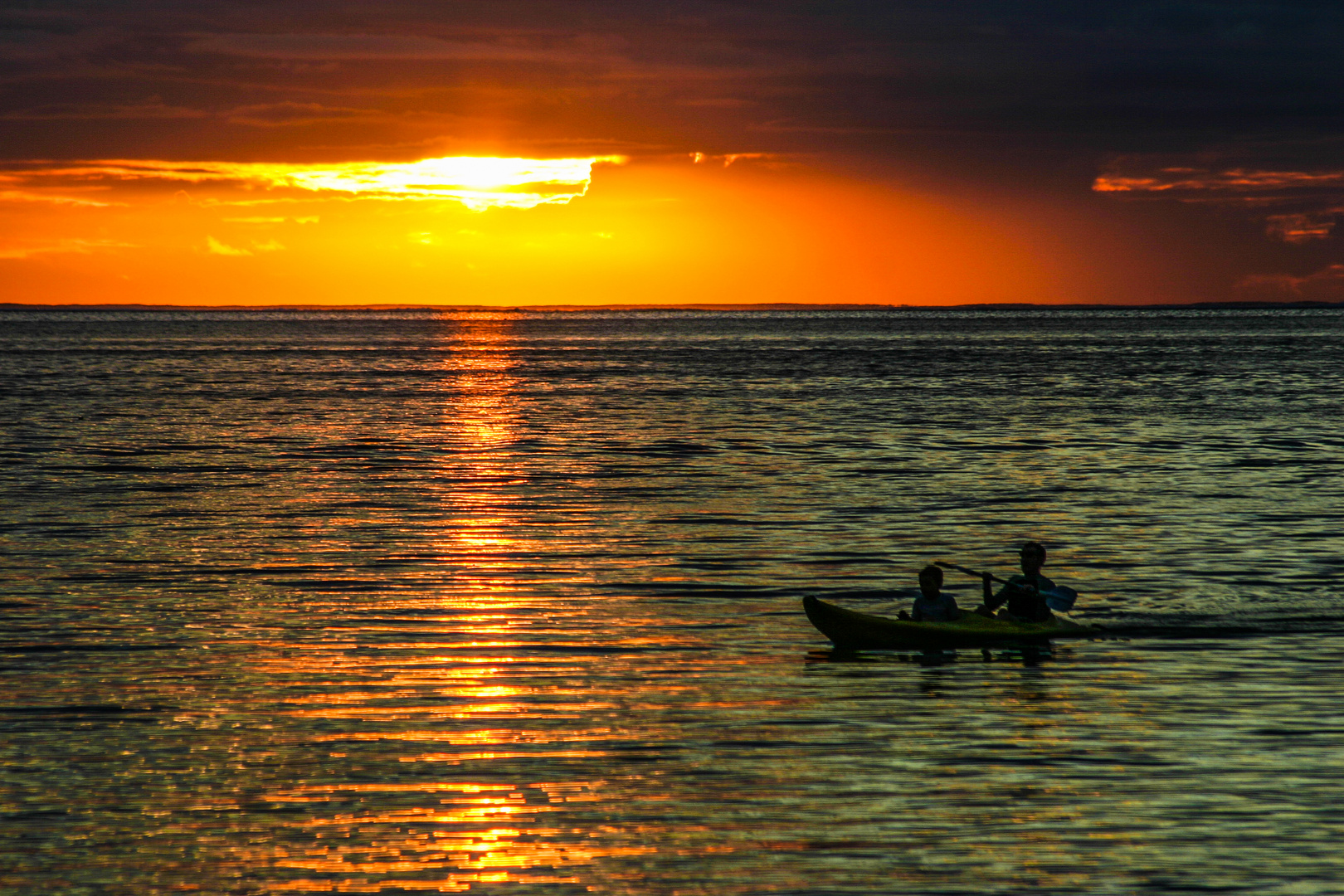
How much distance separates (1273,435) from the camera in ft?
180

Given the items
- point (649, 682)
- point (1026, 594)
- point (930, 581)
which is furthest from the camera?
point (1026, 594)

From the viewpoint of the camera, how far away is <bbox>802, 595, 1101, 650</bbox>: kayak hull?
19.5 meters

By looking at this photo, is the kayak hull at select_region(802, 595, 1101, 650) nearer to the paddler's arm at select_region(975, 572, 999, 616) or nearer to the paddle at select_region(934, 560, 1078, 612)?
the paddler's arm at select_region(975, 572, 999, 616)

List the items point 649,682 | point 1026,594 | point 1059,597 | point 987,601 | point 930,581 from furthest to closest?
point 1059,597
point 987,601
point 1026,594
point 930,581
point 649,682

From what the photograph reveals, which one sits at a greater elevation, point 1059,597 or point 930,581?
point 930,581

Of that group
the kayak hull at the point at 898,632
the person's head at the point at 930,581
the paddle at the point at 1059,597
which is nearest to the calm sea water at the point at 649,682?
the kayak hull at the point at 898,632

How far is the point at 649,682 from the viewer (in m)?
17.7

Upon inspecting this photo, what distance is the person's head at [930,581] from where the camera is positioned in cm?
2009

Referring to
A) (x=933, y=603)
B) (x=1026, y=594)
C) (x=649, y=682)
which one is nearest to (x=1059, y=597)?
(x=1026, y=594)

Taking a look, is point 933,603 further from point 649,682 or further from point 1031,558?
point 649,682

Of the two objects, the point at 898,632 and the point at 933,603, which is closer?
the point at 898,632

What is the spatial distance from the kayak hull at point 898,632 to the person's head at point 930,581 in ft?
1.51

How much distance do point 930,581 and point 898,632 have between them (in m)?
0.95

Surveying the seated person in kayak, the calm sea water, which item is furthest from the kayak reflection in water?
the calm sea water
